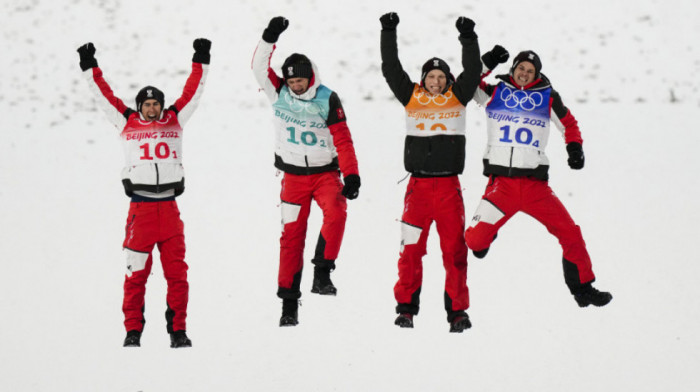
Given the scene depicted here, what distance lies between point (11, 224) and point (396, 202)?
5.60m

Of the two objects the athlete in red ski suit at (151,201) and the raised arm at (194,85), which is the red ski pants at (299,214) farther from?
the raised arm at (194,85)

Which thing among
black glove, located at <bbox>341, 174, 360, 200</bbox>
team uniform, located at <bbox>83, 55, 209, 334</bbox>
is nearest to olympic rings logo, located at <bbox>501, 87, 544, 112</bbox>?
black glove, located at <bbox>341, 174, 360, 200</bbox>

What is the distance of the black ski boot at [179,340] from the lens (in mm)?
8172

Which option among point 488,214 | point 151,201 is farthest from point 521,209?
point 151,201

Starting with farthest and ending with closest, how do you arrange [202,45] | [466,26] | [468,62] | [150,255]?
[202,45] → [150,255] → [468,62] → [466,26]

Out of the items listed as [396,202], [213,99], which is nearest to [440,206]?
[396,202]

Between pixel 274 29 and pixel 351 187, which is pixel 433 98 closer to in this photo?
pixel 351 187

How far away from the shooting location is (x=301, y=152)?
27.5 feet

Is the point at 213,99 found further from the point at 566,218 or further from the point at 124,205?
the point at 566,218

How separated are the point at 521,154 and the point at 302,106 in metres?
2.08

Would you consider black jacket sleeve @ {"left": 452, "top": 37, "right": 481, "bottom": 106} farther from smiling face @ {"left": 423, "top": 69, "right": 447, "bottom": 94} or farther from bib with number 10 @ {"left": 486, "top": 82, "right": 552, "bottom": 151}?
bib with number 10 @ {"left": 486, "top": 82, "right": 552, "bottom": 151}

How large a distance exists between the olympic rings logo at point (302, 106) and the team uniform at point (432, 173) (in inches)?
28.8

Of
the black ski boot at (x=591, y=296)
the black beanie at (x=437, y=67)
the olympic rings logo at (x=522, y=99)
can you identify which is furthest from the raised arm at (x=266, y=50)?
the black ski boot at (x=591, y=296)

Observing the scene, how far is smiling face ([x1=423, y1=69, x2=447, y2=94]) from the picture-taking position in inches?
317
